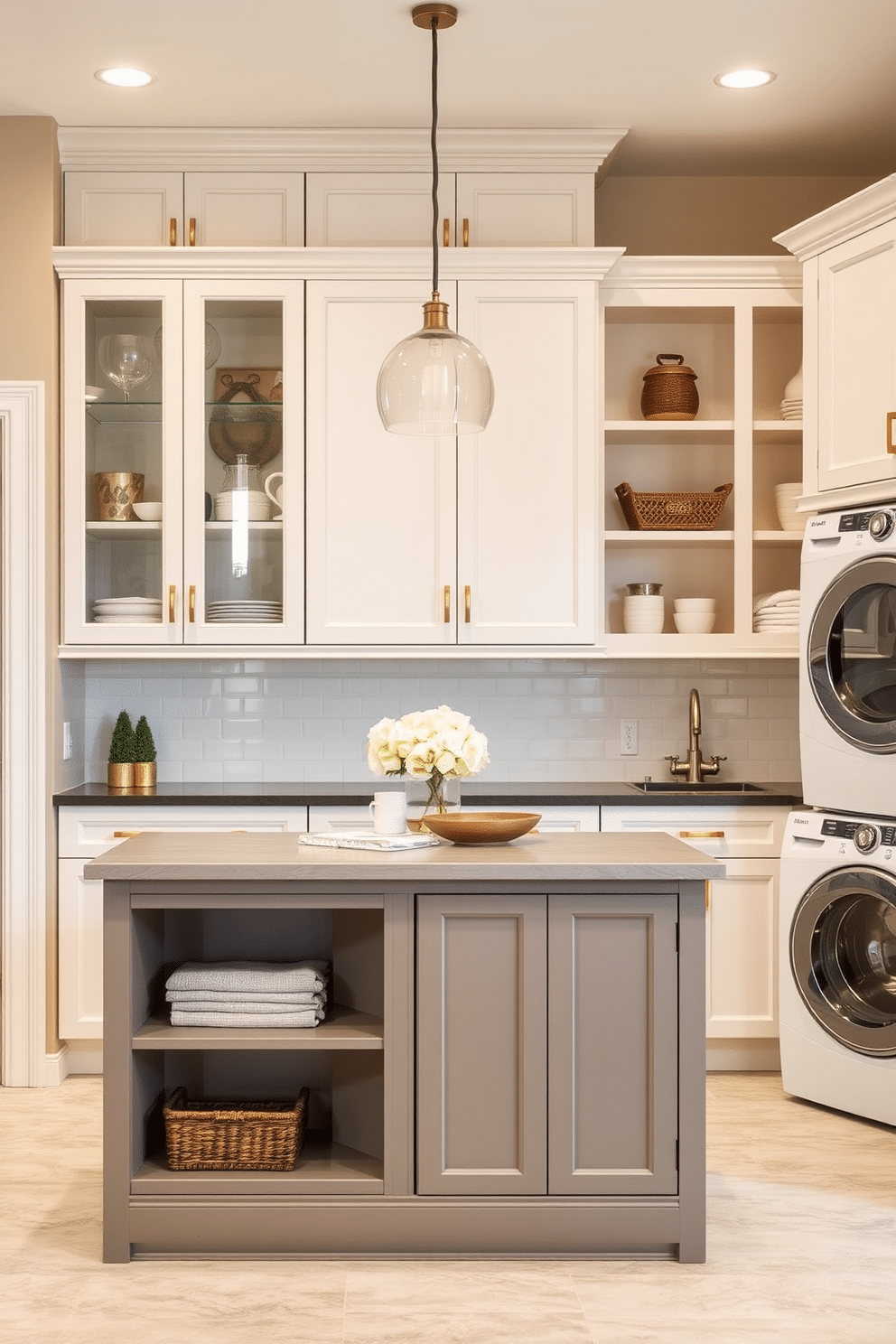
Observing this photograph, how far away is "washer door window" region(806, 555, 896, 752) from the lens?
355cm

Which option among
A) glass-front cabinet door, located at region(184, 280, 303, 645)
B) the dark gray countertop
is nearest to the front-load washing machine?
the dark gray countertop

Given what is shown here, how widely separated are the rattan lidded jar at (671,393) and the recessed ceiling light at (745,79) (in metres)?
0.91

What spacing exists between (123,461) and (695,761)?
2.19 m

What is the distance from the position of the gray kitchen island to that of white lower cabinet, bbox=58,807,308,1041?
1318mm

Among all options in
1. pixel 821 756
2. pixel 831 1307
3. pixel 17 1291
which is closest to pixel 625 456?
pixel 821 756

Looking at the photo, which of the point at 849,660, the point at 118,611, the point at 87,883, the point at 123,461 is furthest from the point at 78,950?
the point at 849,660

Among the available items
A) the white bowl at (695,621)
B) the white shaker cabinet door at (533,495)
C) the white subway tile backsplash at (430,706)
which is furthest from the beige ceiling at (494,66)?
the white subway tile backsplash at (430,706)

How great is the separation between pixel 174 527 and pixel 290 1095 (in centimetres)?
194

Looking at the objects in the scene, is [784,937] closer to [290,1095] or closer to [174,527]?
[290,1095]

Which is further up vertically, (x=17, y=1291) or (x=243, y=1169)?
(x=243, y=1169)

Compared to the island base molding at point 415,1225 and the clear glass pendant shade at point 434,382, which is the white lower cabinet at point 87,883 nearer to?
the island base molding at point 415,1225

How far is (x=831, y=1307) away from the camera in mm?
2518

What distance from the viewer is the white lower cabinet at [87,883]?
157 inches

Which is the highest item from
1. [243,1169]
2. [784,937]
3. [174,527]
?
[174,527]
